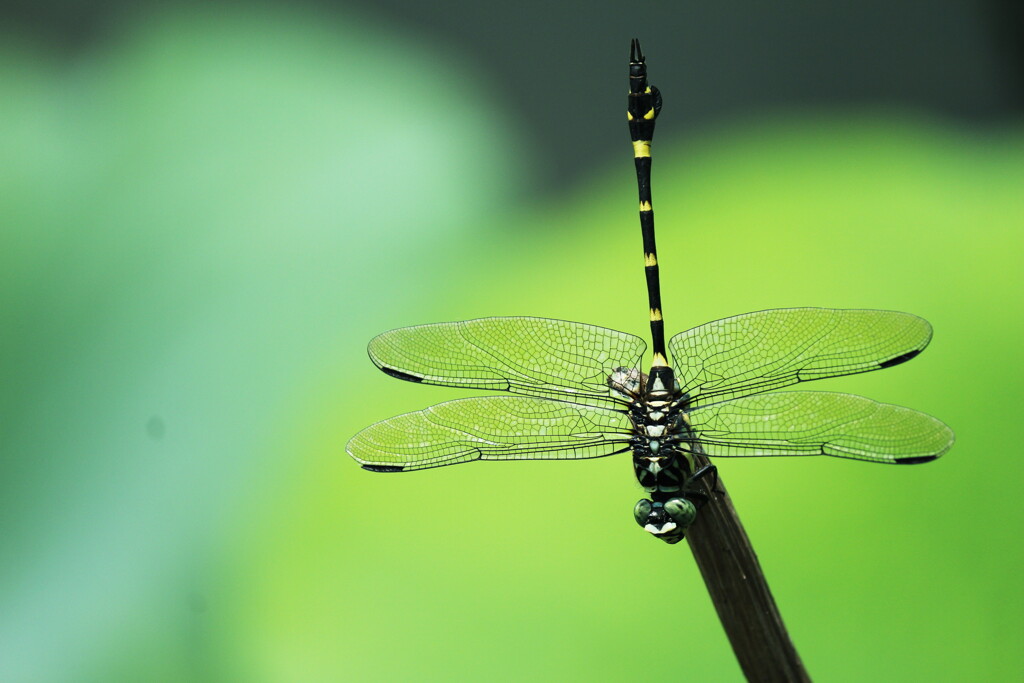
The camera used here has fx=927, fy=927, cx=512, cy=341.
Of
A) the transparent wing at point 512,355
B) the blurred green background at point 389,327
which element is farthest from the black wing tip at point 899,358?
the blurred green background at point 389,327

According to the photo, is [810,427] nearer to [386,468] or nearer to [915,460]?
[915,460]

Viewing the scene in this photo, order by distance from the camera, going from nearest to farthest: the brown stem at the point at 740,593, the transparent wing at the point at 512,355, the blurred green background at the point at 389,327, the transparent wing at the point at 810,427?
the brown stem at the point at 740,593, the transparent wing at the point at 810,427, the transparent wing at the point at 512,355, the blurred green background at the point at 389,327

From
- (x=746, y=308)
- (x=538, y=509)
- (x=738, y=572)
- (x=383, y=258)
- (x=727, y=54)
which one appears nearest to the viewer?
(x=738, y=572)

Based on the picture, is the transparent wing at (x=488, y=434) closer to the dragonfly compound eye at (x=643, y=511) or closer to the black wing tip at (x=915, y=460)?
the dragonfly compound eye at (x=643, y=511)

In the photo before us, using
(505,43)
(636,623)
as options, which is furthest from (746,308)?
(505,43)

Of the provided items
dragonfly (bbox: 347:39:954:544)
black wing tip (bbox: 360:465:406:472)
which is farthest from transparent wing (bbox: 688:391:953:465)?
black wing tip (bbox: 360:465:406:472)

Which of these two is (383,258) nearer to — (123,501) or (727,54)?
(123,501)
